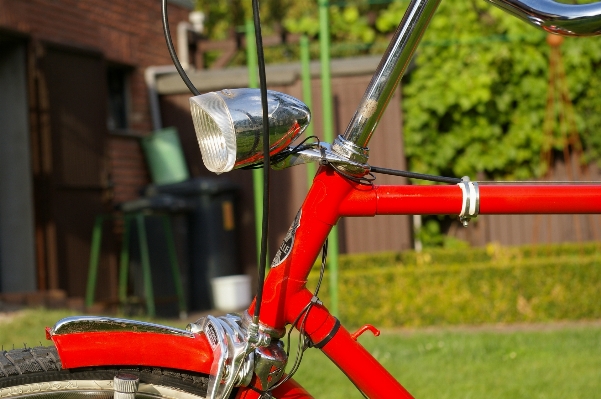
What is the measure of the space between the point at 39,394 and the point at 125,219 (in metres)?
7.19

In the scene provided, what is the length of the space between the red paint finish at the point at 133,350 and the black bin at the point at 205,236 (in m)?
7.54

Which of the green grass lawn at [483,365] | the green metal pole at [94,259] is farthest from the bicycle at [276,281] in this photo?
the green metal pole at [94,259]

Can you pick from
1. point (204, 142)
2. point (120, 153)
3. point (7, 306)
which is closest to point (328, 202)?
point (204, 142)

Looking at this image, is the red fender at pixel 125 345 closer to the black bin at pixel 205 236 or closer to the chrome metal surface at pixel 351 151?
the chrome metal surface at pixel 351 151

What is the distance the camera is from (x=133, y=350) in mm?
1465

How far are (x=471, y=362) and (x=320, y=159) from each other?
358cm

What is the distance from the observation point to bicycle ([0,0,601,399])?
4.64 ft

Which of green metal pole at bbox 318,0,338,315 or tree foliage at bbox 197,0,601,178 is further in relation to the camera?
tree foliage at bbox 197,0,601,178

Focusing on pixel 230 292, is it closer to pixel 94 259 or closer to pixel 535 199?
pixel 94 259

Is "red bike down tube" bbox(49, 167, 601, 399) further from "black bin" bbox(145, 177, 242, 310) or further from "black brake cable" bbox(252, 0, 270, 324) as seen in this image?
"black bin" bbox(145, 177, 242, 310)

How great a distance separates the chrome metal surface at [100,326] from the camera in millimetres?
1453

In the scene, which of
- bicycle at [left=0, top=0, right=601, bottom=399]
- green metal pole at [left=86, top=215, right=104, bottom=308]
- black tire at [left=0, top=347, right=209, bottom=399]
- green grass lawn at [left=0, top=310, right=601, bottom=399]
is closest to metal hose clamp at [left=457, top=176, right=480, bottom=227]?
bicycle at [left=0, top=0, right=601, bottom=399]

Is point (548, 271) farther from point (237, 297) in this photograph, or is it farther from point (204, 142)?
point (204, 142)

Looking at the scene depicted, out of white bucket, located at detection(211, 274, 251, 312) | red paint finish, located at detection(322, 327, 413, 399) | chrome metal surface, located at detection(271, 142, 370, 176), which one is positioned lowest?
white bucket, located at detection(211, 274, 251, 312)
